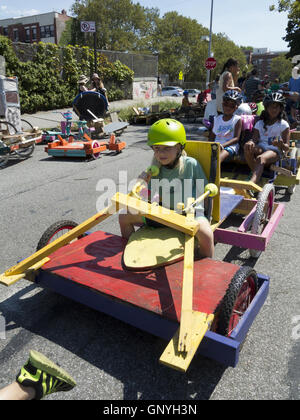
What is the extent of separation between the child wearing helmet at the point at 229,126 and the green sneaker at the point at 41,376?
4.26m

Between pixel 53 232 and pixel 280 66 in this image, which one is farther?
pixel 280 66

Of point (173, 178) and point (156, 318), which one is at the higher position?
point (173, 178)

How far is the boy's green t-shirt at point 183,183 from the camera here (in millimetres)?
3393

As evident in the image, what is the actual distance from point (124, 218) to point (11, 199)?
3.58 metres

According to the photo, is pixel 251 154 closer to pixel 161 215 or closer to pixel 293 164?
pixel 293 164

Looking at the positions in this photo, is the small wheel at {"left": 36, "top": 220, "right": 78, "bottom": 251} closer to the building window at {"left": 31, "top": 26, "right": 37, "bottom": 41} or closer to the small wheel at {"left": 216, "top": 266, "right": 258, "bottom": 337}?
the small wheel at {"left": 216, "top": 266, "right": 258, "bottom": 337}

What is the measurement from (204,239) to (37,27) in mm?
59006

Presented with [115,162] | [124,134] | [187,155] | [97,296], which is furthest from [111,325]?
[124,134]

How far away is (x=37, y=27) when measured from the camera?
51906 mm

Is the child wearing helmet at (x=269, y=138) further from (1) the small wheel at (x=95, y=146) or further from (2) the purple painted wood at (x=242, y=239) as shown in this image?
(1) the small wheel at (x=95, y=146)

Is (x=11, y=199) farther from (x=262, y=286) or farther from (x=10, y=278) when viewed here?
(x=262, y=286)

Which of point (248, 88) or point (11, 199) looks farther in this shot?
point (248, 88)

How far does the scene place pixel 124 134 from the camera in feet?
44.7

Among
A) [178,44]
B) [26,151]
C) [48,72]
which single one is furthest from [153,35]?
[26,151]
